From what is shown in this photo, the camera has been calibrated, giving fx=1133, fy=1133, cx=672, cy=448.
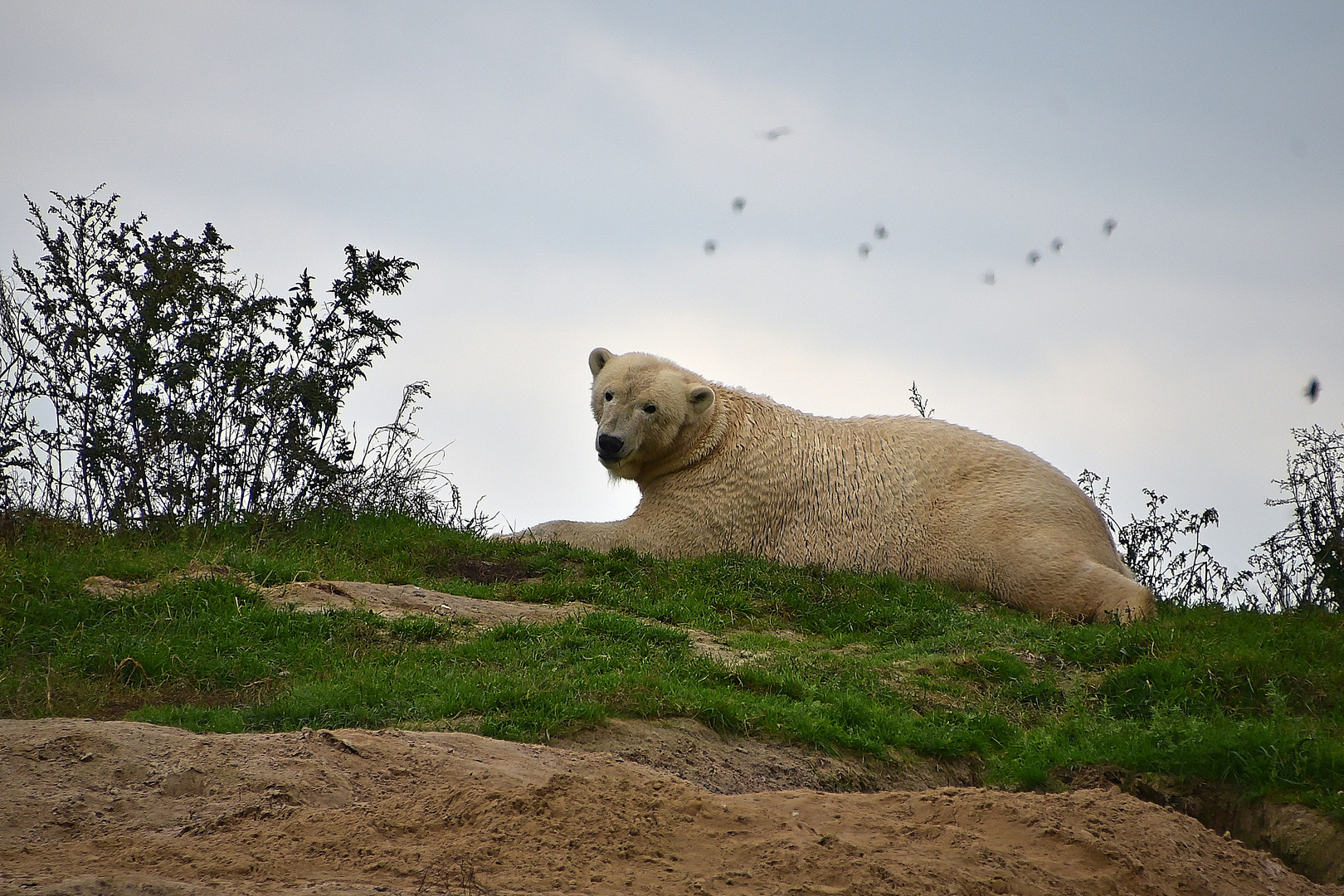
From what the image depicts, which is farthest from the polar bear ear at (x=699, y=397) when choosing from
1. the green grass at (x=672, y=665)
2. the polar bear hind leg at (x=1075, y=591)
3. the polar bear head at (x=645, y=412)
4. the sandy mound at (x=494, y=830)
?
the sandy mound at (x=494, y=830)

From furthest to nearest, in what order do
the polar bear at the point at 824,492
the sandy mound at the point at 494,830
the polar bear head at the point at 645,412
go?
the polar bear head at the point at 645,412 < the polar bear at the point at 824,492 < the sandy mound at the point at 494,830

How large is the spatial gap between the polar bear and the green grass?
2.86 ft

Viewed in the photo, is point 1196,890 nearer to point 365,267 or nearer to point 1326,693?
point 1326,693

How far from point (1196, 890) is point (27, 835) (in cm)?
401

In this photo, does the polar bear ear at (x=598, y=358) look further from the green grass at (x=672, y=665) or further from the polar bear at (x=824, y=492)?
the green grass at (x=672, y=665)

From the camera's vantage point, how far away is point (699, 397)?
33.3 ft

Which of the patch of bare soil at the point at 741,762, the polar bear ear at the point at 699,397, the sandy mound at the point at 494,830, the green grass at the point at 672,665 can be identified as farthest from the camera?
the polar bear ear at the point at 699,397

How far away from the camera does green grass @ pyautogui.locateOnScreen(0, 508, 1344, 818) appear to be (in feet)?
18.1

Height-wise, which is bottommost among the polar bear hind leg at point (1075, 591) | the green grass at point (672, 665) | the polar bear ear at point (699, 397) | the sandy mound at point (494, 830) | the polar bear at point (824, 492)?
the sandy mound at point (494, 830)

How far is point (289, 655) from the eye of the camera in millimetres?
6262

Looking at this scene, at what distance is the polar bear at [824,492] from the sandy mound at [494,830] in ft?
15.9

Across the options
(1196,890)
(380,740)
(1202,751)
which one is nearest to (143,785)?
(380,740)

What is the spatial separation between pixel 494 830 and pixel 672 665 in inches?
111

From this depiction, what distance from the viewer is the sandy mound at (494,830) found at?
3400 mm
